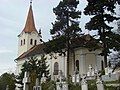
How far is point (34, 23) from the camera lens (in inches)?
2341

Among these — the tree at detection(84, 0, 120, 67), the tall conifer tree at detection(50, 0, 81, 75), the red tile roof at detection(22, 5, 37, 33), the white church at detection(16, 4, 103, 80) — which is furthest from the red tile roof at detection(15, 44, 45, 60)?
the tree at detection(84, 0, 120, 67)

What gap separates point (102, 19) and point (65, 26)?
6.43 meters

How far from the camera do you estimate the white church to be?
41.6m

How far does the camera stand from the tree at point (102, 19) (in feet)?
92.3

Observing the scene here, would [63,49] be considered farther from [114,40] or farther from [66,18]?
[114,40]

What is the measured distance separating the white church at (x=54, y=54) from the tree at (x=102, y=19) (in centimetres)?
174

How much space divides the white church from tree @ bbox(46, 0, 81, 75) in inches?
83.7

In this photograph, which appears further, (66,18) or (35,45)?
(35,45)

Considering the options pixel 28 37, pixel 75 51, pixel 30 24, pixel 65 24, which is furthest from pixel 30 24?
pixel 65 24

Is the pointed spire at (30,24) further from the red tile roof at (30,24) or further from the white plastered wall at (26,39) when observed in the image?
the white plastered wall at (26,39)

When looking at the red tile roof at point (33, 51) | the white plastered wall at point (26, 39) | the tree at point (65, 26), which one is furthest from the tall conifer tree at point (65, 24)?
the white plastered wall at point (26, 39)

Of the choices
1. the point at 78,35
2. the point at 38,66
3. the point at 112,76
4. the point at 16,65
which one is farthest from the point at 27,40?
the point at 112,76

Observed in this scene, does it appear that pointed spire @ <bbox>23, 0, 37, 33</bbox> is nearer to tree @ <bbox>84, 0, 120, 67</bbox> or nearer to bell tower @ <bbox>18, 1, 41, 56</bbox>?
bell tower @ <bbox>18, 1, 41, 56</bbox>

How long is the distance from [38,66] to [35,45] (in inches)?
843
